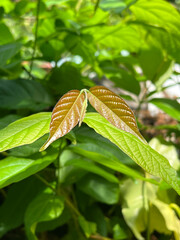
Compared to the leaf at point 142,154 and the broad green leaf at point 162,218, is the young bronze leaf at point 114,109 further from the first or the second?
the broad green leaf at point 162,218

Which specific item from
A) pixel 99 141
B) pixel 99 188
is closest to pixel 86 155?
pixel 99 141

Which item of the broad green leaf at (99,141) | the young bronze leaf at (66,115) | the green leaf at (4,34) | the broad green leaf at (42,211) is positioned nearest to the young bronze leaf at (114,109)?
the young bronze leaf at (66,115)

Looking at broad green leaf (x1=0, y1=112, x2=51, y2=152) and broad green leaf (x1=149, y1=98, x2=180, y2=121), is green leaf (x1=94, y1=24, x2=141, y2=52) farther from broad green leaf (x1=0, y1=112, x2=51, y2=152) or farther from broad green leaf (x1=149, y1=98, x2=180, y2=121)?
broad green leaf (x1=0, y1=112, x2=51, y2=152)

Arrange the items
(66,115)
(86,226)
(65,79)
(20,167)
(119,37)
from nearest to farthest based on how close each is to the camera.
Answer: (66,115) < (20,167) < (86,226) < (65,79) < (119,37)

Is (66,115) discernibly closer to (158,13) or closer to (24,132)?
(24,132)

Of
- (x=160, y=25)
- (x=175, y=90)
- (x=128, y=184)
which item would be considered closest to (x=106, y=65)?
(x=160, y=25)

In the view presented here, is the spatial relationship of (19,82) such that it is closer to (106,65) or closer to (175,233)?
(106,65)

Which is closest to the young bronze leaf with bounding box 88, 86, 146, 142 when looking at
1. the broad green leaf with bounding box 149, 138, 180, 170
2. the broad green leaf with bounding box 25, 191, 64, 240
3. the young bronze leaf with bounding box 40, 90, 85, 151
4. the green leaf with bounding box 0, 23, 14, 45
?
the young bronze leaf with bounding box 40, 90, 85, 151
